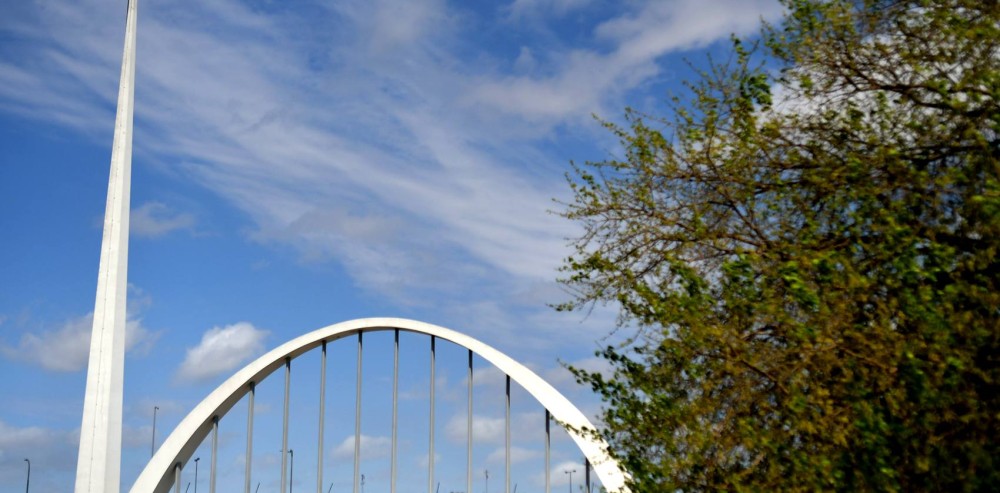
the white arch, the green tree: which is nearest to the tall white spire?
the white arch

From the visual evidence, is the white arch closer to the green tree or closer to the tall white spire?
the tall white spire

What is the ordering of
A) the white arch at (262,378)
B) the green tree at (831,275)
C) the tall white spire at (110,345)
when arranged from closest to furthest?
the green tree at (831,275) < the tall white spire at (110,345) < the white arch at (262,378)

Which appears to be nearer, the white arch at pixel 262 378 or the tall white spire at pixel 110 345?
the tall white spire at pixel 110 345

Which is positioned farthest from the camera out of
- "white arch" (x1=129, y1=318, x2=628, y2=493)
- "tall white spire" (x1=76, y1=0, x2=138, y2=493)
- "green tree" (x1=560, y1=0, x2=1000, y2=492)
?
"white arch" (x1=129, y1=318, x2=628, y2=493)

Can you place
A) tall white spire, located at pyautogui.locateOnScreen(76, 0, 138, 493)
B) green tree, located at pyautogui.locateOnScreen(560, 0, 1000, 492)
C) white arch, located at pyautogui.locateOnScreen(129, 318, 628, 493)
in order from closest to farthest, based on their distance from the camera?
1. green tree, located at pyautogui.locateOnScreen(560, 0, 1000, 492)
2. tall white spire, located at pyautogui.locateOnScreen(76, 0, 138, 493)
3. white arch, located at pyautogui.locateOnScreen(129, 318, 628, 493)

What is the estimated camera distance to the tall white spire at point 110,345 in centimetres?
2047

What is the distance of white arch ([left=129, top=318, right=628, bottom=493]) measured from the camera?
21266 millimetres

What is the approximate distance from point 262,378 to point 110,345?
10.5 feet

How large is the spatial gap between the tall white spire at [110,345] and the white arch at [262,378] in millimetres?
1101

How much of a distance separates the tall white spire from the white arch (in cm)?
110

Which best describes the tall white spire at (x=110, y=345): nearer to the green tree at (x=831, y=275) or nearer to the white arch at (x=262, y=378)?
the white arch at (x=262, y=378)

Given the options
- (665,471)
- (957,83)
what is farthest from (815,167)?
(665,471)

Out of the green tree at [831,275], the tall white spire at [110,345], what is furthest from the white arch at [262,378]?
the green tree at [831,275]

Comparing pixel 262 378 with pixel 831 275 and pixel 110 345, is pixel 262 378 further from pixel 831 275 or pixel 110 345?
pixel 831 275
